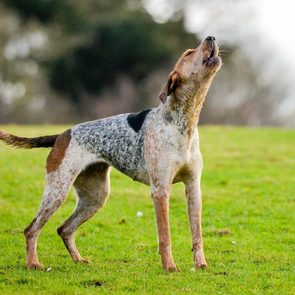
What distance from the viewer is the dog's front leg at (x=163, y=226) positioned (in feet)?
27.7

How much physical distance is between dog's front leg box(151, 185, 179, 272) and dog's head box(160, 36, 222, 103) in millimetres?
1024

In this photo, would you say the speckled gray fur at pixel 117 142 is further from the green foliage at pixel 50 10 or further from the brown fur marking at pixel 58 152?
the green foliage at pixel 50 10

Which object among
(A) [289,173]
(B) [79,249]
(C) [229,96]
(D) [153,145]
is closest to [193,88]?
(D) [153,145]

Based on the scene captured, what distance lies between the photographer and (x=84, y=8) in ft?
155

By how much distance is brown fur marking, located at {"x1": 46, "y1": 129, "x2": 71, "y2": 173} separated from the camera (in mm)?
9195

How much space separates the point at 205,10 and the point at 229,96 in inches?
326

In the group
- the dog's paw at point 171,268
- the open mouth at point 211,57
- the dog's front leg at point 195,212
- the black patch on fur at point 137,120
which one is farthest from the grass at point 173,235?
the open mouth at point 211,57

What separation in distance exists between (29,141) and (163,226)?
2217 millimetres

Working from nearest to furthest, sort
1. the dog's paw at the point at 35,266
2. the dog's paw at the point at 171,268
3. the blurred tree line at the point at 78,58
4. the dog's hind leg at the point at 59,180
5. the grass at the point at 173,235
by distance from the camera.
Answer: the grass at the point at 173,235, the dog's paw at the point at 171,268, the dog's paw at the point at 35,266, the dog's hind leg at the point at 59,180, the blurred tree line at the point at 78,58

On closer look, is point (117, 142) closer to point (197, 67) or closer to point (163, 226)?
point (163, 226)

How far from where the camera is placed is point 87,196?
9.66m

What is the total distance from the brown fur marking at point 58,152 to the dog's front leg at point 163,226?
1285 millimetres

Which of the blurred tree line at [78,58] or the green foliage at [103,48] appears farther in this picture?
the green foliage at [103,48]

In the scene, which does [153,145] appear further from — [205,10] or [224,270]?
[205,10]
